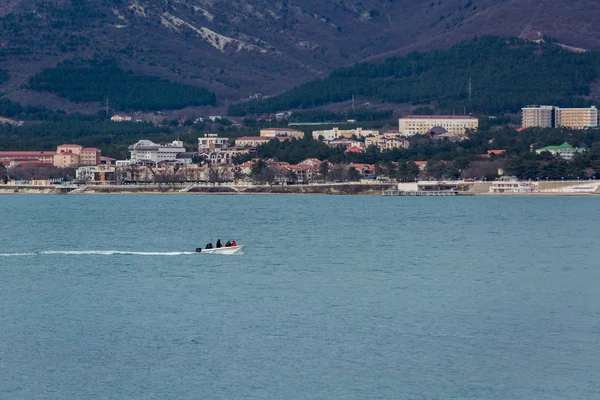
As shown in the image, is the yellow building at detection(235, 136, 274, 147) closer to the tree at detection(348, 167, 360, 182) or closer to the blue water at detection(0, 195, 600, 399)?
the tree at detection(348, 167, 360, 182)

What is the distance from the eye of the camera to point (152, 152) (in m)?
140

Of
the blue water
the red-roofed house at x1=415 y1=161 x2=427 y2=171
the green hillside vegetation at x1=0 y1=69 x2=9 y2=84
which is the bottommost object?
the blue water

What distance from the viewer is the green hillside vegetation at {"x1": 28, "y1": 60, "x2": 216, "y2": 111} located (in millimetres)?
189375

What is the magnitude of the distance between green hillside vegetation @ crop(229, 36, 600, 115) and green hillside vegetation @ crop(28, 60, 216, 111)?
325 inches

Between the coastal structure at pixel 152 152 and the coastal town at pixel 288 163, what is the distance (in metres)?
0.10

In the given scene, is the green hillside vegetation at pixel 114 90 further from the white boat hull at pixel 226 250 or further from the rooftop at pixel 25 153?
the white boat hull at pixel 226 250

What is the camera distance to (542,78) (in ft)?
579

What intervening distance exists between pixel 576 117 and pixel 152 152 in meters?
49.0

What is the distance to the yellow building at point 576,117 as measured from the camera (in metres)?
158

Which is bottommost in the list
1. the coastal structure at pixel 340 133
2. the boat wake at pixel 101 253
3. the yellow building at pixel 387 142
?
the boat wake at pixel 101 253

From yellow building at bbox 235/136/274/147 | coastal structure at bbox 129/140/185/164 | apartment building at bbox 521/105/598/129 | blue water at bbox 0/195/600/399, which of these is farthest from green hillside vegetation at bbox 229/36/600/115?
blue water at bbox 0/195/600/399

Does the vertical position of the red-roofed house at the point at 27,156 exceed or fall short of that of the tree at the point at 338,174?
it exceeds it

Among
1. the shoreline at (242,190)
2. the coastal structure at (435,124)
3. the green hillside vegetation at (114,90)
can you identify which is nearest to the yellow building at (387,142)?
the coastal structure at (435,124)

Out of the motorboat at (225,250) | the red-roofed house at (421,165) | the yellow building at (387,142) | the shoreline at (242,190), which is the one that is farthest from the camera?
the yellow building at (387,142)
